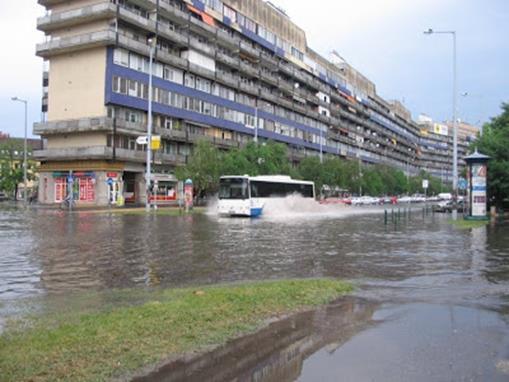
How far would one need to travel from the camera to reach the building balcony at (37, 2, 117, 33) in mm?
58188

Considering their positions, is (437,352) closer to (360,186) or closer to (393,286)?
(393,286)

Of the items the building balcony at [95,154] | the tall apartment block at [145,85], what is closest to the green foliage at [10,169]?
the tall apartment block at [145,85]

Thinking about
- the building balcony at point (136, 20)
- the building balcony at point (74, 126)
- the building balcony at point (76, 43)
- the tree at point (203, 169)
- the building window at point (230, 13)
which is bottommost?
the tree at point (203, 169)

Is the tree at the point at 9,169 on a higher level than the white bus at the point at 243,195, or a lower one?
higher

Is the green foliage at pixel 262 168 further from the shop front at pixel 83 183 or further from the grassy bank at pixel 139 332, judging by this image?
the grassy bank at pixel 139 332

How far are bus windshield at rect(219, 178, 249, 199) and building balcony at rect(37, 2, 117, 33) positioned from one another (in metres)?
30.0

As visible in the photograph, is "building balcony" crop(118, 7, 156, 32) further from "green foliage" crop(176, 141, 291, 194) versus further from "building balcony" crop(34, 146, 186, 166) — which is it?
"green foliage" crop(176, 141, 291, 194)

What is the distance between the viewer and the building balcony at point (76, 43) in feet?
190

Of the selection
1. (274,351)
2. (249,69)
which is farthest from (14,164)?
(274,351)

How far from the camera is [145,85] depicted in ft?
205

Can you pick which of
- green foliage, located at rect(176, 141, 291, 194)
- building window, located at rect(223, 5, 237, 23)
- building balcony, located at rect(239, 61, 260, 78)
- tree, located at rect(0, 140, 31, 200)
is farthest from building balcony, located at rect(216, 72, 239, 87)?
tree, located at rect(0, 140, 31, 200)

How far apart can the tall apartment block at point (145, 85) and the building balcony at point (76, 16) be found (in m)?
0.13

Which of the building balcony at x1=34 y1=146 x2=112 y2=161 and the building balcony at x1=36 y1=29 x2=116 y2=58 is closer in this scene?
the building balcony at x1=34 y1=146 x2=112 y2=161

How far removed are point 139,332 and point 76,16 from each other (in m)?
60.8
